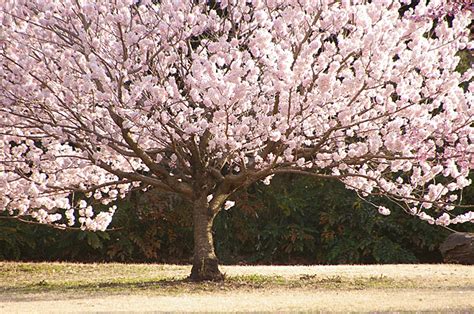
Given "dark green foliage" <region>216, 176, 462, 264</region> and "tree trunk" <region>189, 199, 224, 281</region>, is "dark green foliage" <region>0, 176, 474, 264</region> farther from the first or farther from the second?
"tree trunk" <region>189, 199, 224, 281</region>

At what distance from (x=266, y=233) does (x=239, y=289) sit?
5672 mm

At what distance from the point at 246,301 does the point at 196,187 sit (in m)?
2.23

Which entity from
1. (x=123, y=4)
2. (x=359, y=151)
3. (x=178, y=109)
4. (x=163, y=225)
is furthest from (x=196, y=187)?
(x=163, y=225)

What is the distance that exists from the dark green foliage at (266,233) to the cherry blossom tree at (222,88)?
4437 mm

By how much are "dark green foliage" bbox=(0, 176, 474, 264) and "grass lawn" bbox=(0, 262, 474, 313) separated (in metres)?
1.93

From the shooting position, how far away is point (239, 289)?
8.42 m

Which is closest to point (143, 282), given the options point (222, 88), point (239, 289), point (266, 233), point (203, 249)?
point (203, 249)

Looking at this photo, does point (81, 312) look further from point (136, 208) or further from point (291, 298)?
point (136, 208)

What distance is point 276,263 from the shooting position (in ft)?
46.5

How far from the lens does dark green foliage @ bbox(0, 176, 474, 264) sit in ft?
44.7

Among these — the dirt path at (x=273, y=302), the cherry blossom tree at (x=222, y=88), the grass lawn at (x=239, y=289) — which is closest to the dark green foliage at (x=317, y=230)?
the grass lawn at (x=239, y=289)

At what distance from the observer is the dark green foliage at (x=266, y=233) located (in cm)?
1362

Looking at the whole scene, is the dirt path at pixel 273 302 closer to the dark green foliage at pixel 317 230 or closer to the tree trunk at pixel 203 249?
the tree trunk at pixel 203 249

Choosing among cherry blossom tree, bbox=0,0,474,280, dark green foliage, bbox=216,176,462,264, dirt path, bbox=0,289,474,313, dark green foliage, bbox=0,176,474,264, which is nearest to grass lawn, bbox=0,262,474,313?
dirt path, bbox=0,289,474,313
